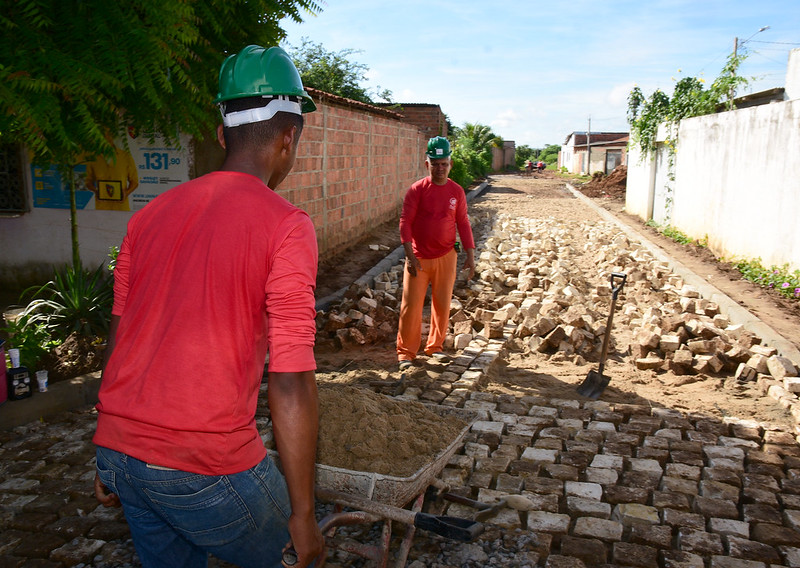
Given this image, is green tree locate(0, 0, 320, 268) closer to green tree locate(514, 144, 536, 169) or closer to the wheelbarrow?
the wheelbarrow

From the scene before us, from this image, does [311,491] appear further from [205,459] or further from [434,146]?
[434,146]

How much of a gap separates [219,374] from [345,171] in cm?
1077

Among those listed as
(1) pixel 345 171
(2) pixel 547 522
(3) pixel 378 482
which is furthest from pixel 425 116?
(3) pixel 378 482

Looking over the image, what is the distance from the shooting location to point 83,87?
14.0ft

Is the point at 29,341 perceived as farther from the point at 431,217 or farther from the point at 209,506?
the point at 209,506

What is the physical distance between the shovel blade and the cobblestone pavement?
0.26 m

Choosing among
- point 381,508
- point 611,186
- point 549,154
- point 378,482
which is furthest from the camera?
point 549,154

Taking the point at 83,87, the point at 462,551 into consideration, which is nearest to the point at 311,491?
the point at 462,551

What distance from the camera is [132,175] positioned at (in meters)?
7.34

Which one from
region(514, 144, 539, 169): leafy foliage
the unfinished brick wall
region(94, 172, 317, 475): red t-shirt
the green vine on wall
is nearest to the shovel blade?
region(94, 172, 317, 475): red t-shirt

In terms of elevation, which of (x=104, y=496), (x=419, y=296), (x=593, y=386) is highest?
(x=104, y=496)

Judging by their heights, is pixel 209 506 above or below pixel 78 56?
below

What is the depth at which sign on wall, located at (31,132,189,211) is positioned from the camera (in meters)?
7.22

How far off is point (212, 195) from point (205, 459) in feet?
2.24
